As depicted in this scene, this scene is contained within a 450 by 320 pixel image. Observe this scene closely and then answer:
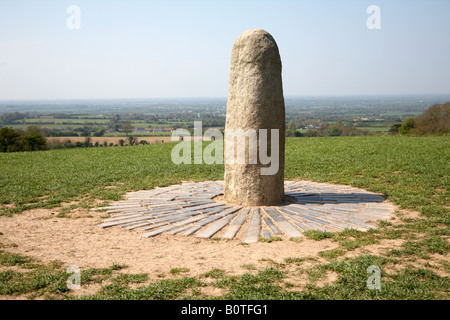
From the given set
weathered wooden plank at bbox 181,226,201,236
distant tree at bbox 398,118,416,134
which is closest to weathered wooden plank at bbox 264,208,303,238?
weathered wooden plank at bbox 181,226,201,236

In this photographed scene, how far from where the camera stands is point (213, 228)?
5.72m

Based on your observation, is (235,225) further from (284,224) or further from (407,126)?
(407,126)

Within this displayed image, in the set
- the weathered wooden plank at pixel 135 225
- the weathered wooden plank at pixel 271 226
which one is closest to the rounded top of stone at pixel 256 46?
the weathered wooden plank at pixel 271 226

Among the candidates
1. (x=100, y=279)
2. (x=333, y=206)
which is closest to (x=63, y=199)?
(x=100, y=279)

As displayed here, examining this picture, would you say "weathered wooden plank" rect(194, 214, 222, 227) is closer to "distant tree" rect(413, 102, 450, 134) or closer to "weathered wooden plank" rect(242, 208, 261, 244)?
"weathered wooden plank" rect(242, 208, 261, 244)

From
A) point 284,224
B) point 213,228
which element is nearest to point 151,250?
point 213,228

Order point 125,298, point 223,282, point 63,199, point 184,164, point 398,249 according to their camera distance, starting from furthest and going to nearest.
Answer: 1. point 184,164
2. point 63,199
3. point 398,249
4. point 223,282
5. point 125,298

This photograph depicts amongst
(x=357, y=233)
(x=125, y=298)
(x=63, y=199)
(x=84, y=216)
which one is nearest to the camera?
(x=125, y=298)

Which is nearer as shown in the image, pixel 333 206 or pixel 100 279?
pixel 100 279

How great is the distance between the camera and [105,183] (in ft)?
31.8

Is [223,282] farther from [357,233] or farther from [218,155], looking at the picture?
[218,155]

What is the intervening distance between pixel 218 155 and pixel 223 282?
454 inches

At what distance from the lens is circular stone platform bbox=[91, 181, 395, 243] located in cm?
566

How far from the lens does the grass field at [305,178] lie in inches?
146
